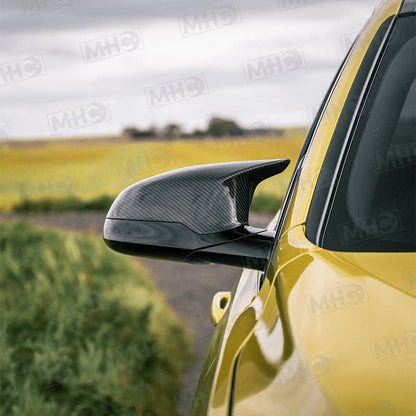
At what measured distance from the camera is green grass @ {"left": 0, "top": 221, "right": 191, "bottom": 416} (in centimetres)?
345

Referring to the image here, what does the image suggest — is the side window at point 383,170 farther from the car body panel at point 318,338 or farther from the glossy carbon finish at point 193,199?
the glossy carbon finish at point 193,199

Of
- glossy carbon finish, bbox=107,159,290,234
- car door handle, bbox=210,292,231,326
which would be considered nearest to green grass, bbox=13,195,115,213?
car door handle, bbox=210,292,231,326

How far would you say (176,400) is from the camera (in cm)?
379

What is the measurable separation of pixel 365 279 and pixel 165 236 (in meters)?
0.48

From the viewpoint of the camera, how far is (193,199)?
56.7 inches

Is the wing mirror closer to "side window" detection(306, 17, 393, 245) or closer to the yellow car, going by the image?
the yellow car

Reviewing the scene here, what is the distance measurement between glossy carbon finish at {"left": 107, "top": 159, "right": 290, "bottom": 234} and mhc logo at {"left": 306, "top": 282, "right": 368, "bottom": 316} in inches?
12.2

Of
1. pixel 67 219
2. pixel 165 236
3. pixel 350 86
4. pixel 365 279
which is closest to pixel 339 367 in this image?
pixel 365 279

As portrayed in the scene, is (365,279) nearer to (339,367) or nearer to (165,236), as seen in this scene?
(339,367)

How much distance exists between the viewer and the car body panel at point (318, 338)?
0.99 m

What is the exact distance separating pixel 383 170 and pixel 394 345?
19.8 inches

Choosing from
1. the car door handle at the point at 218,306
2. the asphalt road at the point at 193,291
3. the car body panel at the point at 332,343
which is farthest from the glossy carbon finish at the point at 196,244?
the asphalt road at the point at 193,291

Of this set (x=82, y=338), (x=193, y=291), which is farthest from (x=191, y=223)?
(x=193, y=291)

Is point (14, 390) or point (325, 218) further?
point (14, 390)
